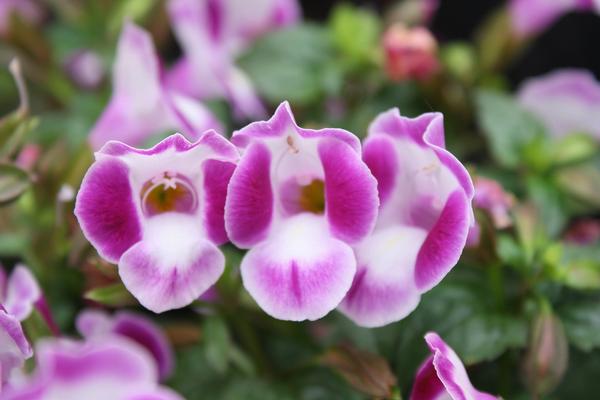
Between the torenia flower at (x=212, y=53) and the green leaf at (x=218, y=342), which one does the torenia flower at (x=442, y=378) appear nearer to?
the green leaf at (x=218, y=342)

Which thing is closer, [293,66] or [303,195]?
[303,195]

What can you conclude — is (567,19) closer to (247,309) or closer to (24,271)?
(247,309)

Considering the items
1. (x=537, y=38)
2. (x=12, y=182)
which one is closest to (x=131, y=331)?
(x=12, y=182)

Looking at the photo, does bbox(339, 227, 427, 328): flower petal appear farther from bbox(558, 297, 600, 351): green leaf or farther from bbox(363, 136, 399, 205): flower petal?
bbox(558, 297, 600, 351): green leaf

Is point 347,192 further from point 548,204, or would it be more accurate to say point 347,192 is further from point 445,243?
point 548,204

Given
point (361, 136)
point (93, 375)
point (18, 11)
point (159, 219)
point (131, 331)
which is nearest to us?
point (93, 375)

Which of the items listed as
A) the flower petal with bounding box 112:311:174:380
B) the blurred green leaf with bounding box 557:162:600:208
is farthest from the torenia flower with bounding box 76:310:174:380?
the blurred green leaf with bounding box 557:162:600:208

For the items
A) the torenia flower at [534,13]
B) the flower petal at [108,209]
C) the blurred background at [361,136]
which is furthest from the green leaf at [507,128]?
the flower petal at [108,209]
